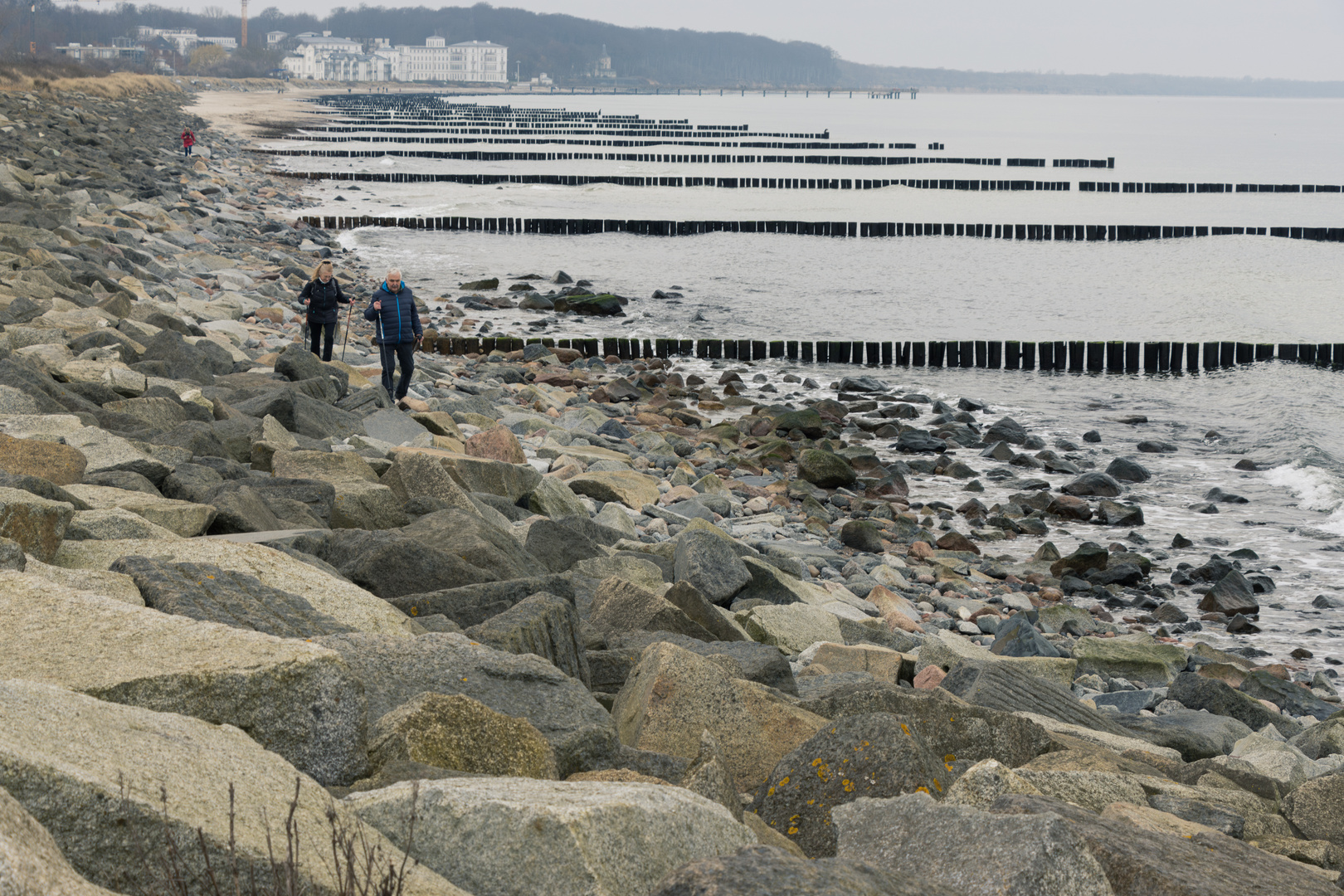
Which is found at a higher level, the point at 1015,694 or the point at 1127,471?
the point at 1015,694

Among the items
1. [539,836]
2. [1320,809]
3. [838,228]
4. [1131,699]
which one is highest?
[838,228]

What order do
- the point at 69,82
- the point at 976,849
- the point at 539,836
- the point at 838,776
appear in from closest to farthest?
the point at 539,836
the point at 976,849
the point at 838,776
the point at 69,82

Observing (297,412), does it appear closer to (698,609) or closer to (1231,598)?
(698,609)

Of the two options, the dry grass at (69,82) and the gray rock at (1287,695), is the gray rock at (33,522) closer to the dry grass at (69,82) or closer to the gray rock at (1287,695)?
the gray rock at (1287,695)

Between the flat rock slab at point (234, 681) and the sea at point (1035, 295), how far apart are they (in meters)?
9.40

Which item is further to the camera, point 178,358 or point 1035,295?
point 1035,295

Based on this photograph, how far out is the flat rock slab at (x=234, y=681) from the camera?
3.53m

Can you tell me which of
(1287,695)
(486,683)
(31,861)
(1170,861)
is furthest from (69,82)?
(1170,861)

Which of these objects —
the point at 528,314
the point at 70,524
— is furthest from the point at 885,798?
the point at 528,314

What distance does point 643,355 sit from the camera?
22.7 m

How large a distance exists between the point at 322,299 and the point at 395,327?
1585 millimetres

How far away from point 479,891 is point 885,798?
4.52 ft

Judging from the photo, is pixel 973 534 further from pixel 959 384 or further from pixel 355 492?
pixel 959 384

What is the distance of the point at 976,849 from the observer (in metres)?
3.15
